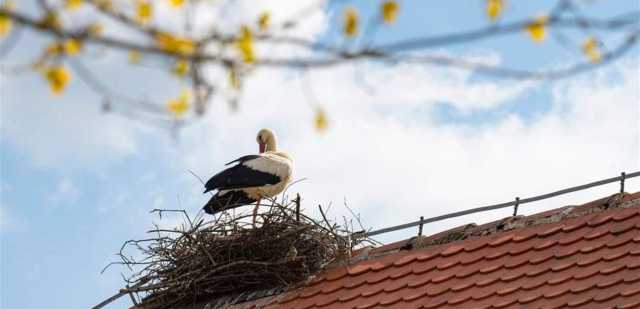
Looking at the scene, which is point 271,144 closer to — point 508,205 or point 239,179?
point 239,179

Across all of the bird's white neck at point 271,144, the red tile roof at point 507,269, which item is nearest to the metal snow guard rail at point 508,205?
the red tile roof at point 507,269

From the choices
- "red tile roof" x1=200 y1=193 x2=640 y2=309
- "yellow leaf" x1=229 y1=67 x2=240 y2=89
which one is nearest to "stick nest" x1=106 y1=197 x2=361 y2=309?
"red tile roof" x1=200 y1=193 x2=640 y2=309

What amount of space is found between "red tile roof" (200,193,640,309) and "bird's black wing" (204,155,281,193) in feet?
5.83

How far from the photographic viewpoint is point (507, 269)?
6.68m

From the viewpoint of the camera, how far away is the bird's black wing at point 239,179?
30.9 feet

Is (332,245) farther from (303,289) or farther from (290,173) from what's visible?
(290,173)

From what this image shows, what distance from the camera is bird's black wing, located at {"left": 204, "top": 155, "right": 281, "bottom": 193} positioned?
941 cm

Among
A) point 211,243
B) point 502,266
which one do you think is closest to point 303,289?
point 211,243

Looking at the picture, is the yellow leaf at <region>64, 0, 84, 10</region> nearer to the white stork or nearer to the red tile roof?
the red tile roof

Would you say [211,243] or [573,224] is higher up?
[211,243]

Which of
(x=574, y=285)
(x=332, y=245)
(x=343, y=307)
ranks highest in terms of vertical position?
(x=332, y=245)

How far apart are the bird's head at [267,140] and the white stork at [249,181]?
2.44ft

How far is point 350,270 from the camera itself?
24.5 feet

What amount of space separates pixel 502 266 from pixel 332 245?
4.95 feet
